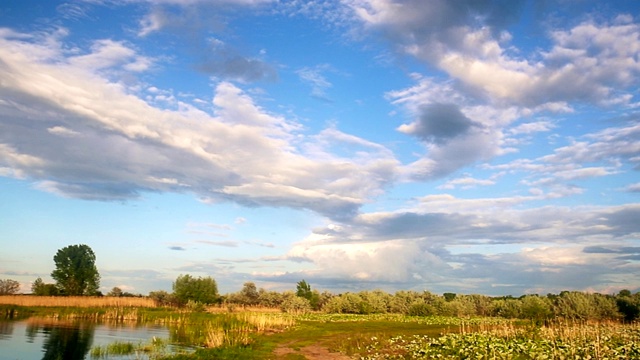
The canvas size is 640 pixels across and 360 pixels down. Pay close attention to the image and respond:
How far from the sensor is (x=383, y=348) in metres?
34.3

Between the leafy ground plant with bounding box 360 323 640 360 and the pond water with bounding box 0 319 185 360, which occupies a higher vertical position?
the leafy ground plant with bounding box 360 323 640 360

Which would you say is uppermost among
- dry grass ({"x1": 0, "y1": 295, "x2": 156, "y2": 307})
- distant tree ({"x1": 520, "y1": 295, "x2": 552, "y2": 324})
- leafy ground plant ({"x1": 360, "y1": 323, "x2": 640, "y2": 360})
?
leafy ground plant ({"x1": 360, "y1": 323, "x2": 640, "y2": 360})

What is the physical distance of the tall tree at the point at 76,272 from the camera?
346ft

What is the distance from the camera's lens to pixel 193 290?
9631cm

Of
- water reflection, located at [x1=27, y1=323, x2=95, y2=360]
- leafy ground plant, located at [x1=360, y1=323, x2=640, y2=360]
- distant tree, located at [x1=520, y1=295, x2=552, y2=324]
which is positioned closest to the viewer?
leafy ground plant, located at [x1=360, y1=323, x2=640, y2=360]

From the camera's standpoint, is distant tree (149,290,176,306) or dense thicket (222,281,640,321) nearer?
dense thicket (222,281,640,321)

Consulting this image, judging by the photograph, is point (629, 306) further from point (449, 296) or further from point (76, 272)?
point (76, 272)

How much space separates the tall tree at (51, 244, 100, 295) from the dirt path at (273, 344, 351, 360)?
89317 mm

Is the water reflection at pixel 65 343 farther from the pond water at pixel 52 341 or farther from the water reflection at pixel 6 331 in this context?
the water reflection at pixel 6 331

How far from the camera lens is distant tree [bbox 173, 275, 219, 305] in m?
95.7

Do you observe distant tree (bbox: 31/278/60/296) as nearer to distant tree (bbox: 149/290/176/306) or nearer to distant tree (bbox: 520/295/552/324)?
distant tree (bbox: 149/290/176/306)

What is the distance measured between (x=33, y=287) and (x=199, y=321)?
69189 mm

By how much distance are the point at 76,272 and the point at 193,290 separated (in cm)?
3262

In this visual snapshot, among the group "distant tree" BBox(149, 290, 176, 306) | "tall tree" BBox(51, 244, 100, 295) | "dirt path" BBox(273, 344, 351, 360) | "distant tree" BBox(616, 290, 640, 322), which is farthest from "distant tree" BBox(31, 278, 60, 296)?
"distant tree" BBox(616, 290, 640, 322)
